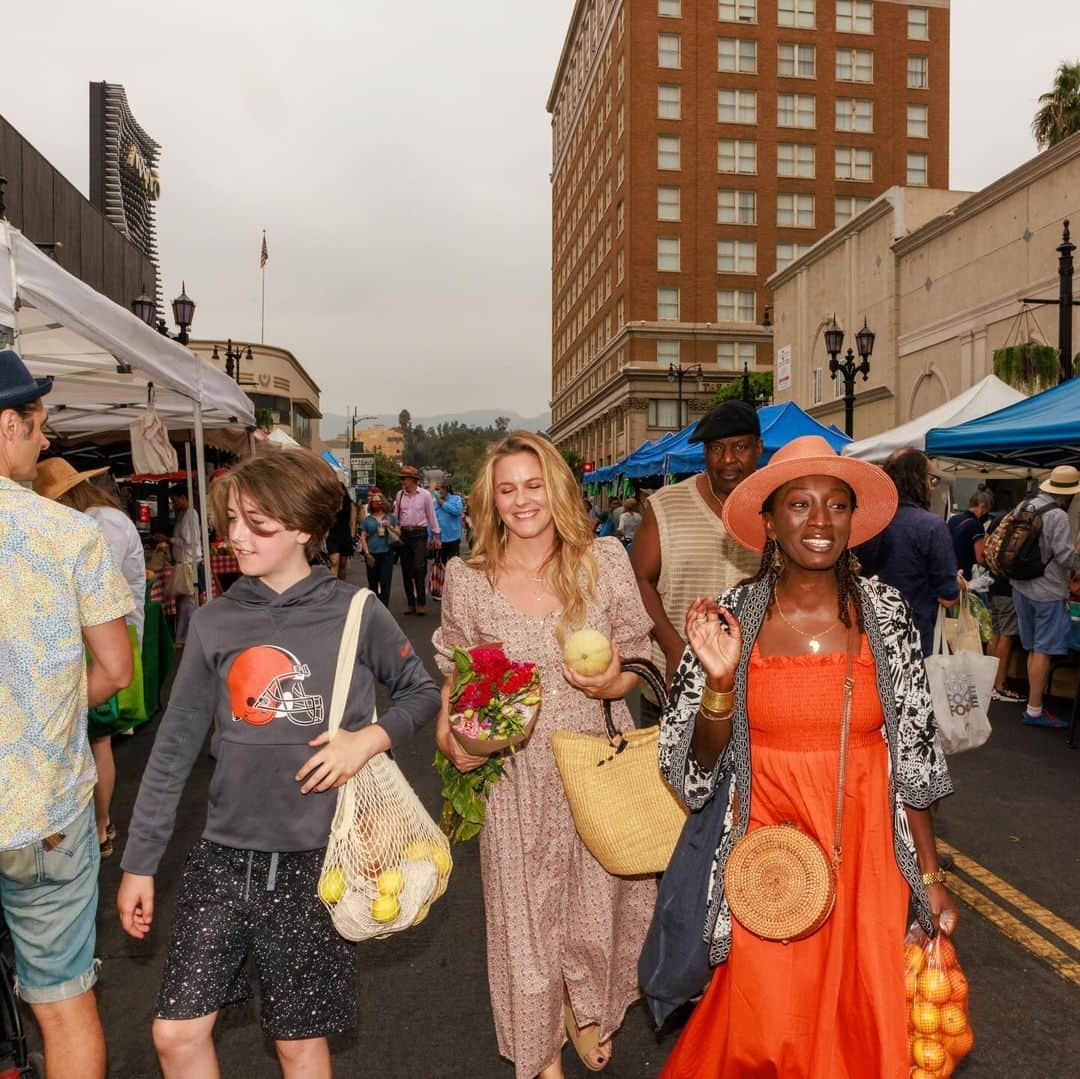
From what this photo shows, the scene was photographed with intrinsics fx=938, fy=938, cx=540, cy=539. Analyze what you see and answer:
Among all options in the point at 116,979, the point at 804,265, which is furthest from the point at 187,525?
the point at 804,265

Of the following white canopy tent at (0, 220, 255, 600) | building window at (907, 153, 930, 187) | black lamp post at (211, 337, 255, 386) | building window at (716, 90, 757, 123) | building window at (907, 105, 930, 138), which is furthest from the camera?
building window at (907, 153, 930, 187)

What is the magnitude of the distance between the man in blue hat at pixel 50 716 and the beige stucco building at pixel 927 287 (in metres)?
23.4

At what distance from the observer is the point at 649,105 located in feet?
209

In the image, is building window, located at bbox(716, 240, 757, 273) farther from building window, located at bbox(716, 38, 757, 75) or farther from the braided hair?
the braided hair

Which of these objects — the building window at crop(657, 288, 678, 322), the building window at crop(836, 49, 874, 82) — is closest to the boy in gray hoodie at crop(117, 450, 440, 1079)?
the building window at crop(657, 288, 678, 322)

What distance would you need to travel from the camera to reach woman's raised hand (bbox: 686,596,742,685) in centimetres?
240

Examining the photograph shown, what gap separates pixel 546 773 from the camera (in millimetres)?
3088

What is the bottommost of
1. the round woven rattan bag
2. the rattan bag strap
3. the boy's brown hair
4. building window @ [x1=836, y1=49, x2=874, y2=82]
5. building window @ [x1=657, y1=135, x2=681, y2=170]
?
the round woven rattan bag

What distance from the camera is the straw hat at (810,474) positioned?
8.69 feet

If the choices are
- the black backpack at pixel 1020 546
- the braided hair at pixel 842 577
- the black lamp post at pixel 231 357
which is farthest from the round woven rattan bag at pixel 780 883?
the black lamp post at pixel 231 357

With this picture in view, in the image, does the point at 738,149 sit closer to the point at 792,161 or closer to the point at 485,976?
the point at 792,161

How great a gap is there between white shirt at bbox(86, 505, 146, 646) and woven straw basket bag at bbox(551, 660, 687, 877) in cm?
382

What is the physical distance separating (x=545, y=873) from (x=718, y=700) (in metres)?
1.01

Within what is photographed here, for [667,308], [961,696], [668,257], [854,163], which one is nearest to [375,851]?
[961,696]
